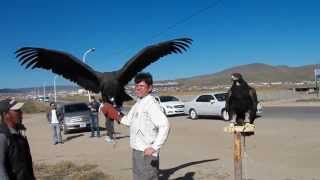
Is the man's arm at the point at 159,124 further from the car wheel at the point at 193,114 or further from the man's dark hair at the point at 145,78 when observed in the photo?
the car wheel at the point at 193,114

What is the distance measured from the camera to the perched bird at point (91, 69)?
7.84 meters

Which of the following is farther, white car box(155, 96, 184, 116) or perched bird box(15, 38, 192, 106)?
white car box(155, 96, 184, 116)

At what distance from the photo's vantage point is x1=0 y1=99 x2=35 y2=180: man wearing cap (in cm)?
470

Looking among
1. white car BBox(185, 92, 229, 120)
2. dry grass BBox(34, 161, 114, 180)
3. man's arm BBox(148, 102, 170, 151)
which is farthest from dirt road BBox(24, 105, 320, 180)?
white car BBox(185, 92, 229, 120)

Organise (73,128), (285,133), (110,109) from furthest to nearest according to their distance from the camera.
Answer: (73,128)
(285,133)
(110,109)

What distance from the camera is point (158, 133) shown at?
566 centimetres

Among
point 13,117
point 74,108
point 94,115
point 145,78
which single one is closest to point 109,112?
point 145,78

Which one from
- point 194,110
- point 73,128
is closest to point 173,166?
point 73,128

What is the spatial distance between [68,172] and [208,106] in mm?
17957

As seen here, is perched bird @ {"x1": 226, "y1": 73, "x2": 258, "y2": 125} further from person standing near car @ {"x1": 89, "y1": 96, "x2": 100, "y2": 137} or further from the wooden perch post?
person standing near car @ {"x1": 89, "y1": 96, "x2": 100, "y2": 137}

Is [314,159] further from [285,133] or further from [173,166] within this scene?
[285,133]

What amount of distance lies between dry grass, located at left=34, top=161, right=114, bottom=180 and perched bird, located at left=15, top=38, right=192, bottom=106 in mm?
2943

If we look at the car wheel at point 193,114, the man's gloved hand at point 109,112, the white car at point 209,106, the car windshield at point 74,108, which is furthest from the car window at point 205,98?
the man's gloved hand at point 109,112

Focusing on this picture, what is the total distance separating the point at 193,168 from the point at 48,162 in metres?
5.02
